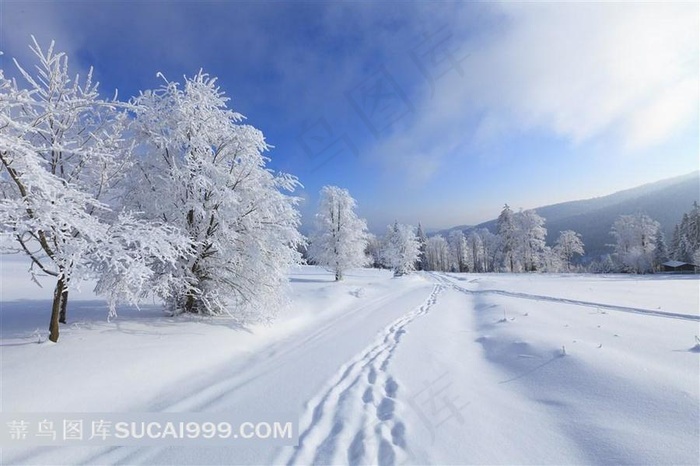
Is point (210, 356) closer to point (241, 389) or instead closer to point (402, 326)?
point (241, 389)

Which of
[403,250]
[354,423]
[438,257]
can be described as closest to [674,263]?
[403,250]

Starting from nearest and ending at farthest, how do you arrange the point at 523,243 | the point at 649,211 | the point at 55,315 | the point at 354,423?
the point at 354,423
the point at 55,315
the point at 523,243
the point at 649,211

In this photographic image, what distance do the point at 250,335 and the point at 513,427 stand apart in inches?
283

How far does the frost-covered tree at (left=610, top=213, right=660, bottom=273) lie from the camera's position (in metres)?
47.6

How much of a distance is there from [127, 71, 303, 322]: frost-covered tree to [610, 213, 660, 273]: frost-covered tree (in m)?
61.8

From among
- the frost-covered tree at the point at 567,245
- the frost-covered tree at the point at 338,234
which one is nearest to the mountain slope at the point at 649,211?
the frost-covered tree at the point at 567,245

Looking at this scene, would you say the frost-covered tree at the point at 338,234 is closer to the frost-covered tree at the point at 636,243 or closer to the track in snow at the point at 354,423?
the track in snow at the point at 354,423

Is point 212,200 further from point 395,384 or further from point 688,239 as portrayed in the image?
point 688,239

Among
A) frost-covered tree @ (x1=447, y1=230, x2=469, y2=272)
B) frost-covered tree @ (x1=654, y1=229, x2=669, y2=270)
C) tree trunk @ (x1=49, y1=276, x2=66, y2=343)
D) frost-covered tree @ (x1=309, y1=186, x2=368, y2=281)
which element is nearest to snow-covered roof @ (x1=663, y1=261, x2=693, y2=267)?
frost-covered tree @ (x1=654, y1=229, x2=669, y2=270)

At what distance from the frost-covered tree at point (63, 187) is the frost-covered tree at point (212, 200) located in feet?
2.92

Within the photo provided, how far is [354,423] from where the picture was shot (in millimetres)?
3908

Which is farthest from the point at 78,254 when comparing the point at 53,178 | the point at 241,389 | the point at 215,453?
the point at 215,453

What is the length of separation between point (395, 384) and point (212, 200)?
23.9ft

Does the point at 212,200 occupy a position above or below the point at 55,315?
above
